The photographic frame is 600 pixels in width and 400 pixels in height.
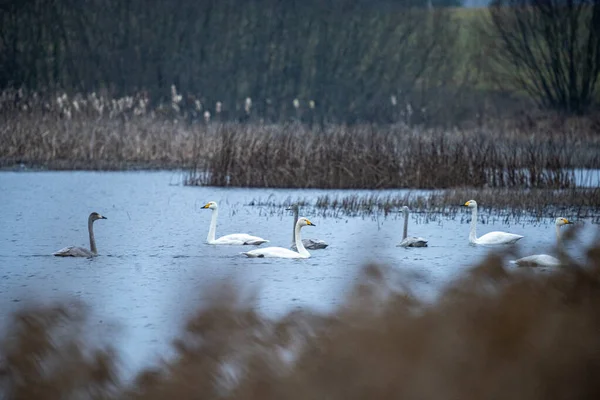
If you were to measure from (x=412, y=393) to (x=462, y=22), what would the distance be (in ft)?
162

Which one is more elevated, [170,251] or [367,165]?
[367,165]

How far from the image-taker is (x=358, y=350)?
4.20m

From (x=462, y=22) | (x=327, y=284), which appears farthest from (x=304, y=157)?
(x=462, y=22)

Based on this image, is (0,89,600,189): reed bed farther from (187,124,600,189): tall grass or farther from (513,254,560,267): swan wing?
(513,254,560,267): swan wing

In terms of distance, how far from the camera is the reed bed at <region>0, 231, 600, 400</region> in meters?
4.06

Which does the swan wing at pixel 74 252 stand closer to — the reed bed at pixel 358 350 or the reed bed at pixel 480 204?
the reed bed at pixel 480 204

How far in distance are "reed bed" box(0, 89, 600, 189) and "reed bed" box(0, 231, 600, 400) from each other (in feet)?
45.6

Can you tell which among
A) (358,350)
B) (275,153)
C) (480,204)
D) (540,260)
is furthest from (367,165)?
(358,350)

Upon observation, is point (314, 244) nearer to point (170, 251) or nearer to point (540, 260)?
point (170, 251)

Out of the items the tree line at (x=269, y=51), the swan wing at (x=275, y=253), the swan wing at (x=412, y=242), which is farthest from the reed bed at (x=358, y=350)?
the tree line at (x=269, y=51)

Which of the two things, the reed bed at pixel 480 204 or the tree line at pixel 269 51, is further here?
the tree line at pixel 269 51

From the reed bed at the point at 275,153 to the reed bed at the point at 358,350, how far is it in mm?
13914

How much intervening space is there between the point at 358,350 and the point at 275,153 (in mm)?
16005

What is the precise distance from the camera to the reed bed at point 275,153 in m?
19.1
